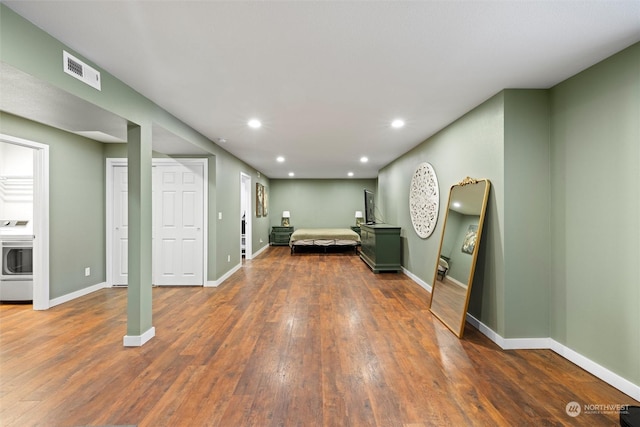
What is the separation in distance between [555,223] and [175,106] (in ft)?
12.8

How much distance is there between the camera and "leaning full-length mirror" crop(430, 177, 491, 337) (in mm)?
2949

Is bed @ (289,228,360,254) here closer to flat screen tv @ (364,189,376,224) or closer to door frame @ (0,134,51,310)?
flat screen tv @ (364,189,376,224)

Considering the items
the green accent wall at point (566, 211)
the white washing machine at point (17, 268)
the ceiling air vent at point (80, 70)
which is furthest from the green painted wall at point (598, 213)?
the white washing machine at point (17, 268)

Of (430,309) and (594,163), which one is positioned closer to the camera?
(594,163)

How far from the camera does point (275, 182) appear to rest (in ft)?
34.4

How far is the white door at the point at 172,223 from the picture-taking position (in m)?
4.81

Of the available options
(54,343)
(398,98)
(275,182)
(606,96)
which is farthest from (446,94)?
(275,182)

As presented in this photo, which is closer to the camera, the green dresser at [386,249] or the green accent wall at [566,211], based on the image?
the green accent wall at [566,211]

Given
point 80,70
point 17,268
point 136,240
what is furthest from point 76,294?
point 80,70

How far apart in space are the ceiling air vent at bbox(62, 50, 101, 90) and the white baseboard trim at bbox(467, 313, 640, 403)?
4052 mm

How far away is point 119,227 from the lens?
4812 millimetres

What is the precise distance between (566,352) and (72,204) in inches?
240

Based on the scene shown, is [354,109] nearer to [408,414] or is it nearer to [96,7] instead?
[96,7]

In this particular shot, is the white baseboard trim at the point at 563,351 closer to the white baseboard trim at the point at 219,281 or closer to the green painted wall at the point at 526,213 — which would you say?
the green painted wall at the point at 526,213
